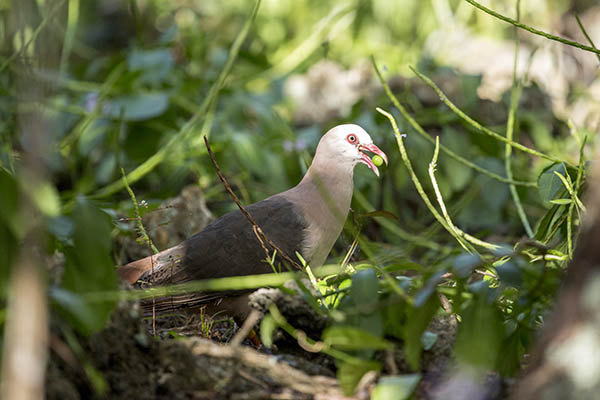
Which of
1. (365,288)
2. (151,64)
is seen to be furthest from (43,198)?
(151,64)

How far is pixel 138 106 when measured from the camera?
358cm

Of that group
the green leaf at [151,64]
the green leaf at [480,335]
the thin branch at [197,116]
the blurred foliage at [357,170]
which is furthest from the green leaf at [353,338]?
the green leaf at [151,64]

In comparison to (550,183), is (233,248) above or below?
below

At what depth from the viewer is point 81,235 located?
107 cm

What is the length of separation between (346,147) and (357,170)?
2.55 ft

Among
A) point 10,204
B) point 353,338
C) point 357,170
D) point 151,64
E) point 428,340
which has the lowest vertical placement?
point 357,170

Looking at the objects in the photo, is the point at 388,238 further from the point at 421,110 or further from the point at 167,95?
the point at 167,95

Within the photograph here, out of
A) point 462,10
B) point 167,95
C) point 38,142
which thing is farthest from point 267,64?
point 38,142

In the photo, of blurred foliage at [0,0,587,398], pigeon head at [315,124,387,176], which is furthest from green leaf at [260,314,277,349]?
pigeon head at [315,124,387,176]

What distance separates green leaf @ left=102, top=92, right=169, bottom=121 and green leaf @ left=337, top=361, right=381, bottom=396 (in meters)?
2.62

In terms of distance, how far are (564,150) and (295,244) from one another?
2.20 meters

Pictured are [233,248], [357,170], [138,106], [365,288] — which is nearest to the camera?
[365,288]

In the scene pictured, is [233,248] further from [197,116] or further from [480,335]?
[480,335]

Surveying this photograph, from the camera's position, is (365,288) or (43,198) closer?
(43,198)
